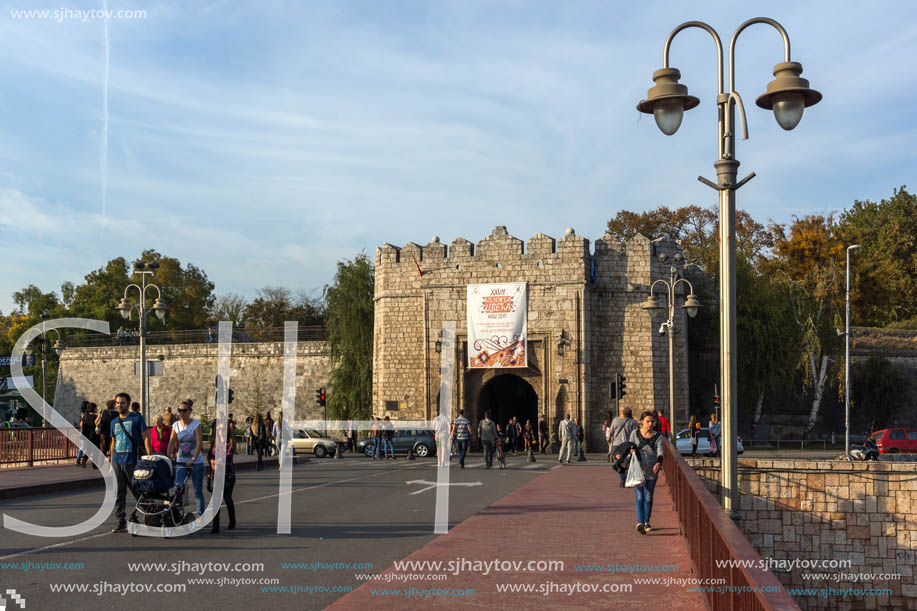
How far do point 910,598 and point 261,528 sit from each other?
1603 centimetres

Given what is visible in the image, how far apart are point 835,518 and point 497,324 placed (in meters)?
17.0

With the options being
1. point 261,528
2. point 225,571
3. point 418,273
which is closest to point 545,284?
point 418,273

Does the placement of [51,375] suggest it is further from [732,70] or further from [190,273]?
[732,70]

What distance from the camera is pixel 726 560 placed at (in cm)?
524

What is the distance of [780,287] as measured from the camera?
3975 cm

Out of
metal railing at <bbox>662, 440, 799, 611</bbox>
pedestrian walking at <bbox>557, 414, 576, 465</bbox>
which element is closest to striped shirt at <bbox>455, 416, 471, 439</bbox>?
pedestrian walking at <bbox>557, 414, 576, 465</bbox>

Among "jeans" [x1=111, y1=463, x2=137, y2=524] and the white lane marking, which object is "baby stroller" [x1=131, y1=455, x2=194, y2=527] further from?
the white lane marking

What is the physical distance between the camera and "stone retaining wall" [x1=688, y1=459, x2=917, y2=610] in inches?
793

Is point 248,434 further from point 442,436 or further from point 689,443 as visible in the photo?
point 689,443

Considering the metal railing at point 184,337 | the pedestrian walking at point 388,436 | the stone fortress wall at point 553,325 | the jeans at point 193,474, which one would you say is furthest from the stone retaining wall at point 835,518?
the metal railing at point 184,337

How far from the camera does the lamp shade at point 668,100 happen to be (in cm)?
898

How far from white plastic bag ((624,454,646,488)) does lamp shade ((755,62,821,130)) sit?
453cm

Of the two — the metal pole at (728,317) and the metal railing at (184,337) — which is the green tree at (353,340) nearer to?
the metal railing at (184,337)

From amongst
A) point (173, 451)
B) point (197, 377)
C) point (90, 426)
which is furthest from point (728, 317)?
point (197, 377)
